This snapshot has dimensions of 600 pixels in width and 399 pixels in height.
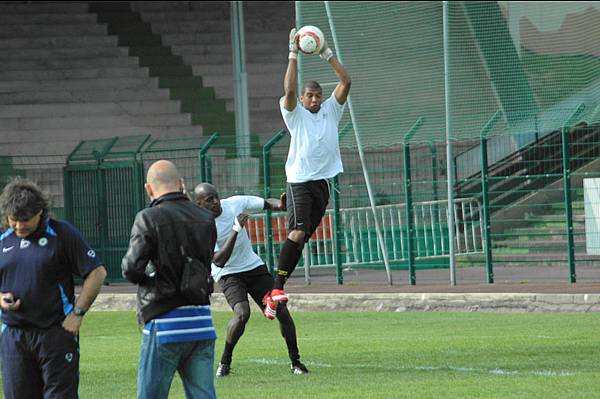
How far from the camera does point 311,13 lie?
22.0 metres

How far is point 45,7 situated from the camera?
125ft

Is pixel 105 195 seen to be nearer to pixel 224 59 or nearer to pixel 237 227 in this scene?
pixel 224 59

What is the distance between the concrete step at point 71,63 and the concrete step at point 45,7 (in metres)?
2.92

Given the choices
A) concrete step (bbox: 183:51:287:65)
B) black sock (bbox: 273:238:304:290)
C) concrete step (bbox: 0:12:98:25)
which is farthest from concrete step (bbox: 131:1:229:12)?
black sock (bbox: 273:238:304:290)

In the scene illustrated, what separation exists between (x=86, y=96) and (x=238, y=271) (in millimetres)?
22919

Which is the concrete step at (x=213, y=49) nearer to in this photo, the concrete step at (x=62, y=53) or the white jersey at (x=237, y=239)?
the concrete step at (x=62, y=53)

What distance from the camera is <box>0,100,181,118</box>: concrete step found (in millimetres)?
33156

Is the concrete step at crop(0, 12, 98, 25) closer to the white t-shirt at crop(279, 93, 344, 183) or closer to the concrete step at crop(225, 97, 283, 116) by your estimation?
the concrete step at crop(225, 97, 283, 116)

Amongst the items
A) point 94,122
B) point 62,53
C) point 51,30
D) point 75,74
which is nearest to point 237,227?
point 94,122

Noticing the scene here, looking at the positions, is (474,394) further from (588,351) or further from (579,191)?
(579,191)

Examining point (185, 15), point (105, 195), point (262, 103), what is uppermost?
point (185, 15)

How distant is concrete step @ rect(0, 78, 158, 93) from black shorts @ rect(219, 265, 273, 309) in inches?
902

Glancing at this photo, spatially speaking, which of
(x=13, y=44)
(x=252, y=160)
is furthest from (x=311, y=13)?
(x=13, y=44)

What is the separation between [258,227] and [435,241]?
3.17m
